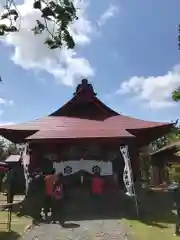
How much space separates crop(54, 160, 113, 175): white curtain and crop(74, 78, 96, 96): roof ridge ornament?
5.67m

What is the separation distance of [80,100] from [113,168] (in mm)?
5221

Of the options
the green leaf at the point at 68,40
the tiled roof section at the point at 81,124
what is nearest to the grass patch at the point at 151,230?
the green leaf at the point at 68,40

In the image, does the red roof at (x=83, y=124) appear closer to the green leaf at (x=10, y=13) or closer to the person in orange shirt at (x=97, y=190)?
the person in orange shirt at (x=97, y=190)

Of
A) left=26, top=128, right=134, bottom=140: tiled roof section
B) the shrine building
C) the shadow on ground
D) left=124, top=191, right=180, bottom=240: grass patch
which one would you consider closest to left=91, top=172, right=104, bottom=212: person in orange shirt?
the shrine building

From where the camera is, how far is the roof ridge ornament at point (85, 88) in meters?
24.0

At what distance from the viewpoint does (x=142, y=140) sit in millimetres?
23297

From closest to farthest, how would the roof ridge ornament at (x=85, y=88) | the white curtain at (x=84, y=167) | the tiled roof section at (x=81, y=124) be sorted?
the white curtain at (x=84, y=167) < the tiled roof section at (x=81, y=124) < the roof ridge ornament at (x=85, y=88)

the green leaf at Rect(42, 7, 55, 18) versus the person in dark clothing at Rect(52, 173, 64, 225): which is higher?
the green leaf at Rect(42, 7, 55, 18)

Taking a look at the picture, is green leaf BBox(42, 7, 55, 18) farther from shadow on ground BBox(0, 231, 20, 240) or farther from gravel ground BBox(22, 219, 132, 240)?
shadow on ground BBox(0, 231, 20, 240)

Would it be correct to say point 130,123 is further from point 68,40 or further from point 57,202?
point 68,40

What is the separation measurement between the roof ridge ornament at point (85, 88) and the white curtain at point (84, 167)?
18.6ft

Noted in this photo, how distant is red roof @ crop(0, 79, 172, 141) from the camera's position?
19.4m

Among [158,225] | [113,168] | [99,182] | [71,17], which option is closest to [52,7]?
[71,17]

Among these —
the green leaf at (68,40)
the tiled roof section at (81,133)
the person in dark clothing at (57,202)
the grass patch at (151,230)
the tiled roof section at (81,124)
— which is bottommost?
the grass patch at (151,230)
